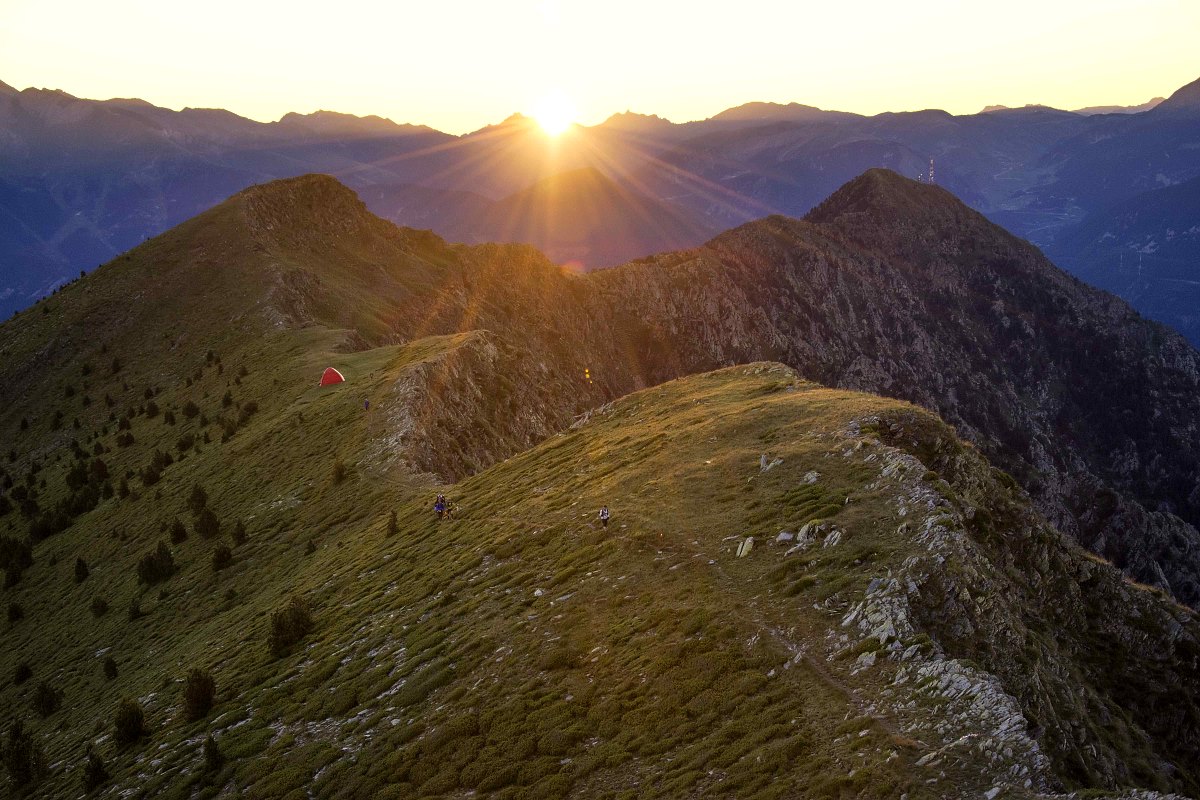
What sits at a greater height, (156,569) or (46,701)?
(156,569)

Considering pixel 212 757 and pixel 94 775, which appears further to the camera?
pixel 94 775

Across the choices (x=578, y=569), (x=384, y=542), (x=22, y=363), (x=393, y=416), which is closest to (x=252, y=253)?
(x=22, y=363)

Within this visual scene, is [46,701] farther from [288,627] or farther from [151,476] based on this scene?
[151,476]

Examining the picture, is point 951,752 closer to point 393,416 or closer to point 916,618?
point 916,618

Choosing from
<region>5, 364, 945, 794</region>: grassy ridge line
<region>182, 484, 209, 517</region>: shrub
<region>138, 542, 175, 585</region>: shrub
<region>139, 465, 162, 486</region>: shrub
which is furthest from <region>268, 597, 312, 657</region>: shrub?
<region>139, 465, 162, 486</region>: shrub

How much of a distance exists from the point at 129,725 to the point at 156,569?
23343 mm

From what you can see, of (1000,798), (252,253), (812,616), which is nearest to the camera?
(1000,798)

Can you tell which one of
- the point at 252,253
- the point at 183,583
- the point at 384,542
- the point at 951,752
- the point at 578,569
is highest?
the point at 252,253

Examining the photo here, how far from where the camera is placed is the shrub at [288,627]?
33000mm

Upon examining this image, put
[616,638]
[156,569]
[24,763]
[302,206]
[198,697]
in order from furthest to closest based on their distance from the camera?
1. [302,206]
2. [156,569]
3. [24,763]
4. [198,697]
5. [616,638]

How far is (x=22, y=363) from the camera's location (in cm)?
11200

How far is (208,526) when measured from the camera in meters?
52.2

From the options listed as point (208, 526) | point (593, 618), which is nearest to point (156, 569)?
point (208, 526)

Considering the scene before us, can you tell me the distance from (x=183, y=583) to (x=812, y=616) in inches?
1754
